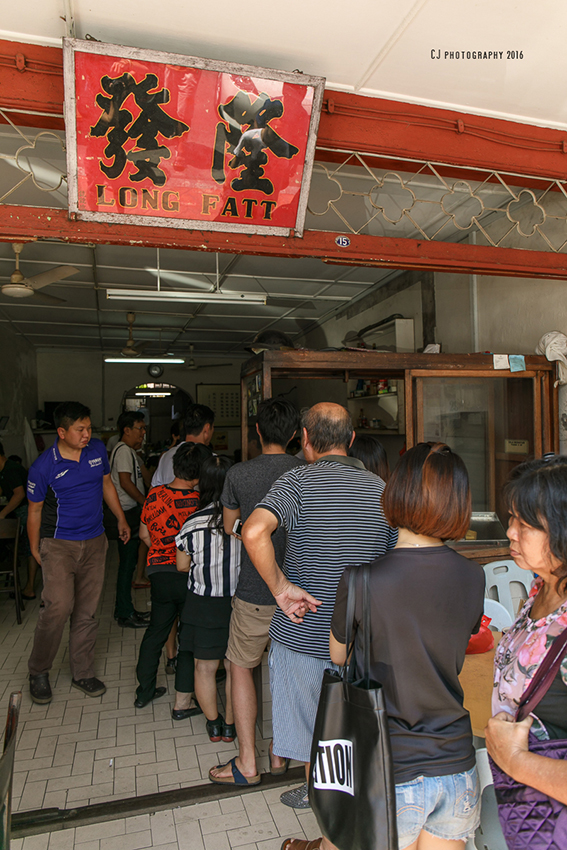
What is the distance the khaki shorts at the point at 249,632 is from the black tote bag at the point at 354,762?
109 centimetres

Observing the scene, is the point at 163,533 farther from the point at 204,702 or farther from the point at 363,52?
the point at 363,52

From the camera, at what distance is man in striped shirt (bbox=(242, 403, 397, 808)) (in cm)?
183

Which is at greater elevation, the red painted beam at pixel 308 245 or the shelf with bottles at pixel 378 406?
the red painted beam at pixel 308 245

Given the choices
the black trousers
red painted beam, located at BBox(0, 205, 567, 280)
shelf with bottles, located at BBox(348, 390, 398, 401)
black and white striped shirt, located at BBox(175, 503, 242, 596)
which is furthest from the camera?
shelf with bottles, located at BBox(348, 390, 398, 401)

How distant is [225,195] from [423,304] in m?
3.57

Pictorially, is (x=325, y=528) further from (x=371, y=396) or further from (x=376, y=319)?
(x=376, y=319)

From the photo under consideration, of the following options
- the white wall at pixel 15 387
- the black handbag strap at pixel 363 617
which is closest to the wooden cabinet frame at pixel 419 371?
the black handbag strap at pixel 363 617

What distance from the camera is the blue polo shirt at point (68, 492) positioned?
336 cm

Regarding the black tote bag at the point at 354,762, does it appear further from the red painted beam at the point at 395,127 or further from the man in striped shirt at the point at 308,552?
the red painted beam at the point at 395,127

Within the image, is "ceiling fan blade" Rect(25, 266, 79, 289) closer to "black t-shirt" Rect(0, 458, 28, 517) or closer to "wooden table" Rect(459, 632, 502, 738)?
"black t-shirt" Rect(0, 458, 28, 517)

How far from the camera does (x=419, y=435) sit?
12.5 ft

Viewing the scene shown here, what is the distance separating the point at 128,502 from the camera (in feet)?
Result: 15.6

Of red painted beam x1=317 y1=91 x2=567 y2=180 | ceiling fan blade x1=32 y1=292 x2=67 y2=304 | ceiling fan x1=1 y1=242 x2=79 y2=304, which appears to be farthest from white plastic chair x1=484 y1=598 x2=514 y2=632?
ceiling fan blade x1=32 y1=292 x2=67 y2=304

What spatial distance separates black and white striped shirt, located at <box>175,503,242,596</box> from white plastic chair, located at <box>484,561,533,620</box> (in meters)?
1.53
